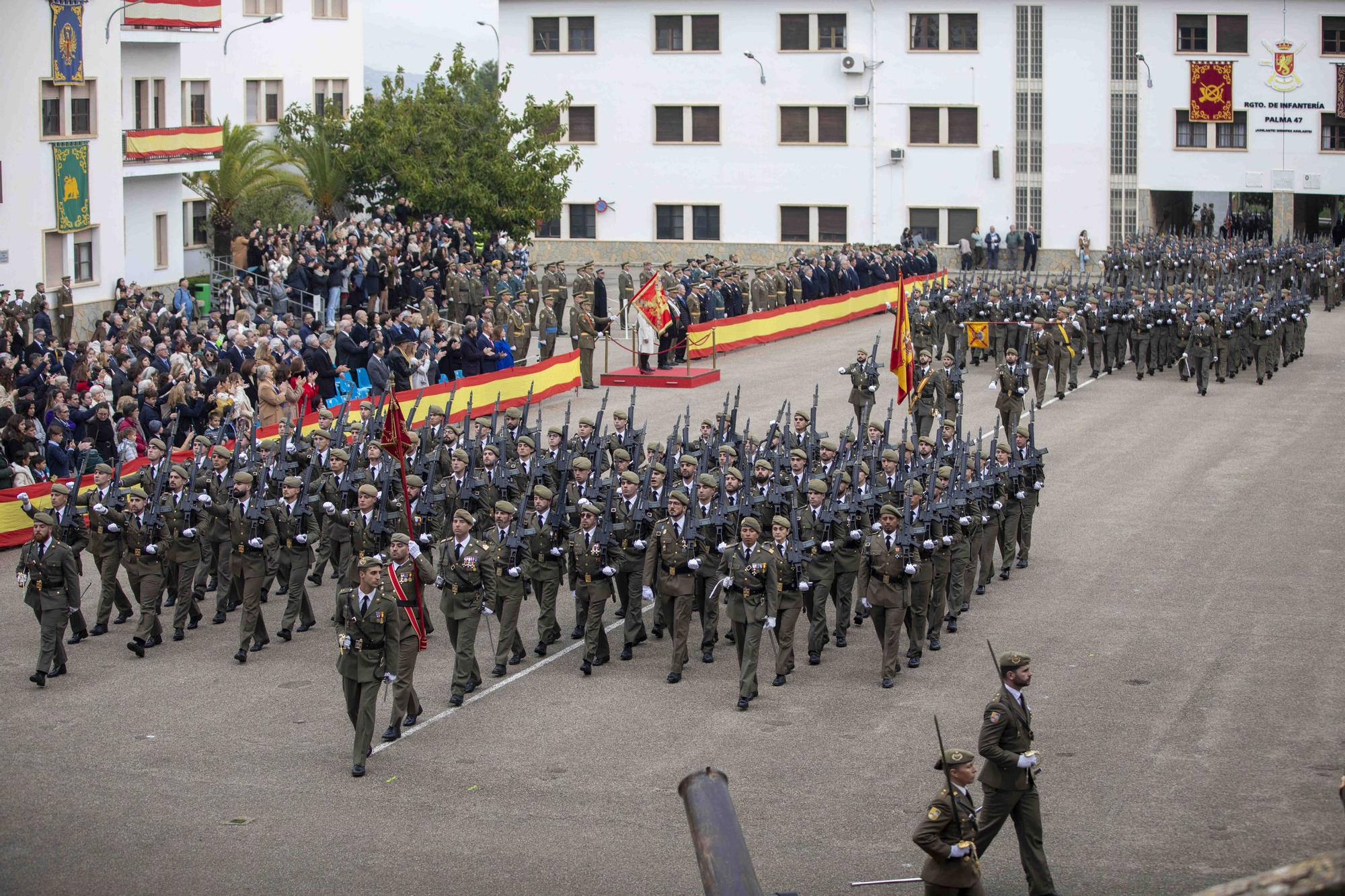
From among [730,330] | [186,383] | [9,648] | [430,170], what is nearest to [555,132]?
[430,170]

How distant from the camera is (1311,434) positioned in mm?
26188

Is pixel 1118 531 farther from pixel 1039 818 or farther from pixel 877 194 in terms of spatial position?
pixel 877 194

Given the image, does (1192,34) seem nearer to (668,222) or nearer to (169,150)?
(668,222)

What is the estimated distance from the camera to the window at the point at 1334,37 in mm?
49719

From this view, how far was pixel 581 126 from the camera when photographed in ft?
180

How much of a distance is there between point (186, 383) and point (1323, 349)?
79.2 ft

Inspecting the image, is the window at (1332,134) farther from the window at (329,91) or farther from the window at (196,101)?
the window at (196,101)

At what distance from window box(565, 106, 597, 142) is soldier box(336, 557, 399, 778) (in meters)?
43.2

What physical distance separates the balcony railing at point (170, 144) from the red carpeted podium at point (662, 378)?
11.1 m

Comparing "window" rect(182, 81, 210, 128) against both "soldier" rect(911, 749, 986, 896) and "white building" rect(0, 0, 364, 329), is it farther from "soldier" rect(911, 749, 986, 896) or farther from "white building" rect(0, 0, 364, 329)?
"soldier" rect(911, 749, 986, 896)

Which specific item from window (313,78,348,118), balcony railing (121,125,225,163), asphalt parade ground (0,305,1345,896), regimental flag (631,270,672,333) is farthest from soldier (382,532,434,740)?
window (313,78,348,118)

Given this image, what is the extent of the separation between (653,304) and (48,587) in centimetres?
1647

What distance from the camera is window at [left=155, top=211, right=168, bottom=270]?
36.3 metres

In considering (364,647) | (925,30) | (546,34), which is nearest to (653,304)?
(364,647)
